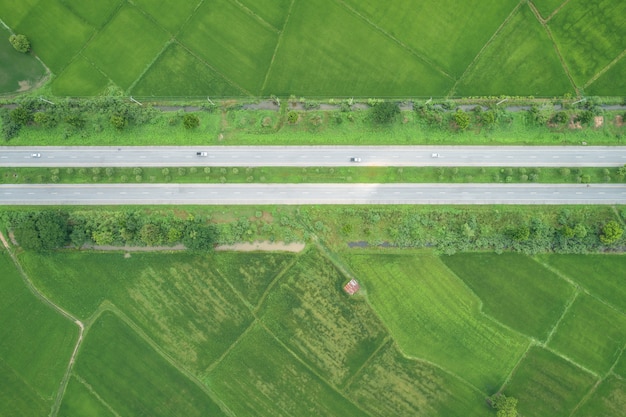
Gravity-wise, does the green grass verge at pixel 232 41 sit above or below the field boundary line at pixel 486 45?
below

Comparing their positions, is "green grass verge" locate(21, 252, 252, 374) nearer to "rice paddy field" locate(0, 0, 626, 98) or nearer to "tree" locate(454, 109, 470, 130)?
"rice paddy field" locate(0, 0, 626, 98)

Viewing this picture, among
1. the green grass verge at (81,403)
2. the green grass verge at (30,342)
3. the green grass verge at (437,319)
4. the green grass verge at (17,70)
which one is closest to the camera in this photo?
the green grass verge at (437,319)

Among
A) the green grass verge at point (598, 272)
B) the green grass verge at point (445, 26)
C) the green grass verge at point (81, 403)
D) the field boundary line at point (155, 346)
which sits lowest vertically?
the green grass verge at point (81, 403)

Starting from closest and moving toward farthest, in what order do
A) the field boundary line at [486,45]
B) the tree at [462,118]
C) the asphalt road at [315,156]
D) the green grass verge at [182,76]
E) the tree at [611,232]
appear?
the tree at [611,232] → the tree at [462,118] → the asphalt road at [315,156] → the field boundary line at [486,45] → the green grass verge at [182,76]

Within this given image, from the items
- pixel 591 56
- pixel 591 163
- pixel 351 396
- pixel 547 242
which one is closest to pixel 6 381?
pixel 351 396

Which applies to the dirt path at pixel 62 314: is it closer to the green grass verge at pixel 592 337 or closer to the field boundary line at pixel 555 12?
the green grass verge at pixel 592 337

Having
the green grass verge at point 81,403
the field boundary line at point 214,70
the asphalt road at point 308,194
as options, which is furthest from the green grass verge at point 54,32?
the green grass verge at point 81,403

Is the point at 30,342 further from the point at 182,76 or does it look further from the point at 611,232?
the point at 611,232

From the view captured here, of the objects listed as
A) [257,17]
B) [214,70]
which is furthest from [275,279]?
[257,17]
